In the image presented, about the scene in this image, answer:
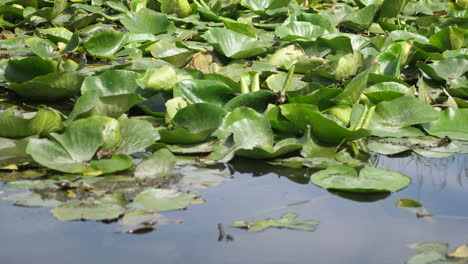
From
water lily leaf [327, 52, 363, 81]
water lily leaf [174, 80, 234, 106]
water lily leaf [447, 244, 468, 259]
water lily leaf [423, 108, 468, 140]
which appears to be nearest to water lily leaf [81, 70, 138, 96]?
water lily leaf [174, 80, 234, 106]

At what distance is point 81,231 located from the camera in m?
1.61

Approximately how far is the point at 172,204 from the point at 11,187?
1.51 ft

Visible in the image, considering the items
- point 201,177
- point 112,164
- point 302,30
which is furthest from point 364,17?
point 112,164

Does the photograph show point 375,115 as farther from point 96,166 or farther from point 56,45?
point 56,45

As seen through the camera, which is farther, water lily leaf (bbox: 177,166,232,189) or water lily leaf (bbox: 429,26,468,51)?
water lily leaf (bbox: 429,26,468,51)

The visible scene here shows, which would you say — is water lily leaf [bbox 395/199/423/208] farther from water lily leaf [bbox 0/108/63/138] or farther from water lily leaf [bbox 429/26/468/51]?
water lily leaf [bbox 429/26/468/51]

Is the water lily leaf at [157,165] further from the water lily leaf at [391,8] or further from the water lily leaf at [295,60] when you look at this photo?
the water lily leaf at [391,8]

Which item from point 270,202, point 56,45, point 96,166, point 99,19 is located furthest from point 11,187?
A: point 99,19

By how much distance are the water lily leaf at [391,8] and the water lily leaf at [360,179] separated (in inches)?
83.3

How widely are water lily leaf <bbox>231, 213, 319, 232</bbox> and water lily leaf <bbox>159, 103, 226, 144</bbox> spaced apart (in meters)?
0.55

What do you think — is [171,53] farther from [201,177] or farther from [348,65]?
[201,177]

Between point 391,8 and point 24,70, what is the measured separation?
2204mm

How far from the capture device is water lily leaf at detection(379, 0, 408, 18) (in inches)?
152

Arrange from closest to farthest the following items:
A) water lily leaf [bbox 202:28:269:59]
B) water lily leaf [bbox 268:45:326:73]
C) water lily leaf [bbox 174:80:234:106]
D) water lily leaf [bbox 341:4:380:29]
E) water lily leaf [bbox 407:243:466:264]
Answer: water lily leaf [bbox 407:243:466:264] → water lily leaf [bbox 174:80:234:106] → water lily leaf [bbox 268:45:326:73] → water lily leaf [bbox 202:28:269:59] → water lily leaf [bbox 341:4:380:29]
